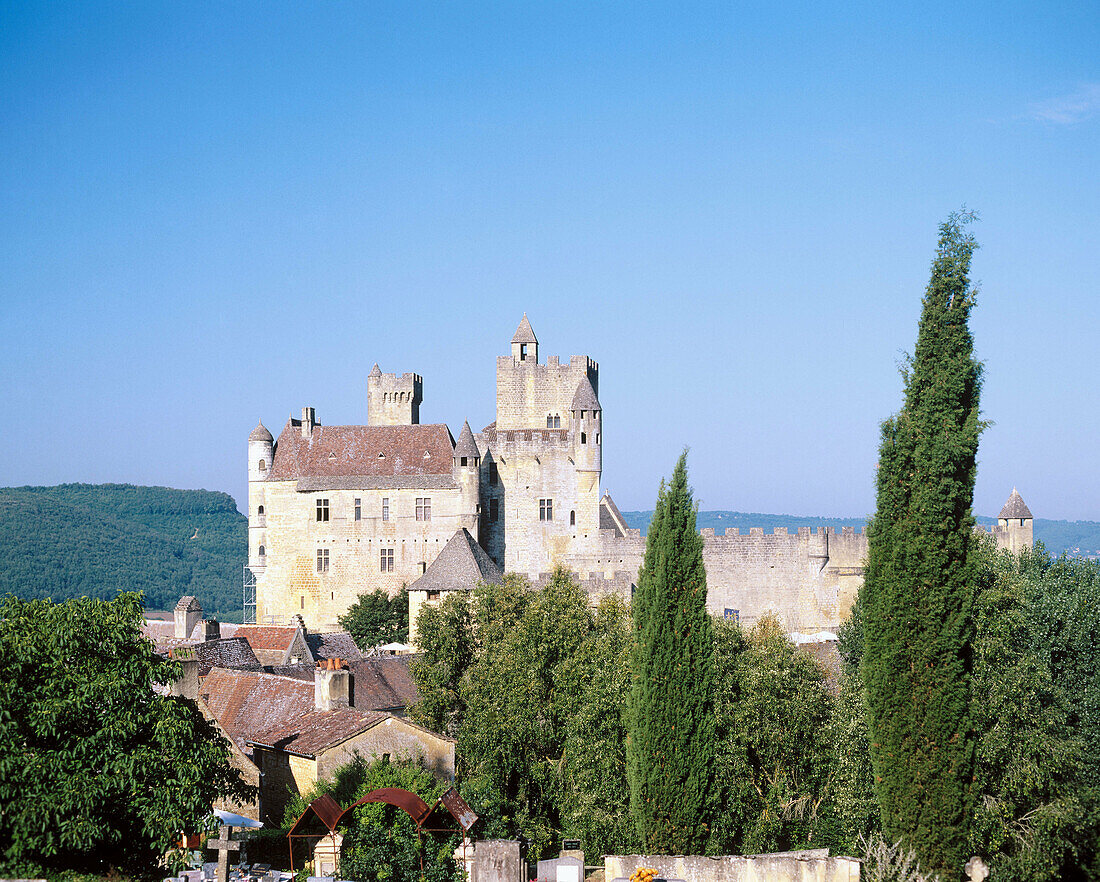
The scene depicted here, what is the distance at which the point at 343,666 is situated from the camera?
116ft

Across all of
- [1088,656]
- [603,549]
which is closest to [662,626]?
[1088,656]

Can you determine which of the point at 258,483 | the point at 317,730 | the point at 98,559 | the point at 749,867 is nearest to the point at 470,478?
the point at 258,483

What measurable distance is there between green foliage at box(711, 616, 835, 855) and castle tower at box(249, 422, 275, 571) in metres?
49.2

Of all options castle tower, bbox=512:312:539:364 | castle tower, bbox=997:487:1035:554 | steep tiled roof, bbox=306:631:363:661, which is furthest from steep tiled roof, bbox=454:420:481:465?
castle tower, bbox=997:487:1035:554

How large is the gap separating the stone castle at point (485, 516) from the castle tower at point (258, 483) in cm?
9

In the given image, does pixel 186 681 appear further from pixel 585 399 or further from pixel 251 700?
pixel 585 399

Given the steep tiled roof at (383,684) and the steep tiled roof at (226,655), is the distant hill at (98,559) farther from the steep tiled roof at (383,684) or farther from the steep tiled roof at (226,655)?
the steep tiled roof at (383,684)

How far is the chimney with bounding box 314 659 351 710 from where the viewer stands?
32.8 meters

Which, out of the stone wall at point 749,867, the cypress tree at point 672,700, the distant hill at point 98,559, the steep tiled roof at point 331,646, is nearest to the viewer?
the stone wall at point 749,867

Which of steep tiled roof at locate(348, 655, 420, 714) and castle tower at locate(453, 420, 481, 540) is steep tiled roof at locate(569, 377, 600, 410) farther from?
steep tiled roof at locate(348, 655, 420, 714)

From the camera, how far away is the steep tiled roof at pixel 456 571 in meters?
52.0

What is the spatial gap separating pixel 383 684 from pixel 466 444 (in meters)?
24.9

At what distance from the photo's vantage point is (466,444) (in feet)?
216

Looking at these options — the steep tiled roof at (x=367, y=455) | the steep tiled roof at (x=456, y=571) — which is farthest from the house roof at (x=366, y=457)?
the steep tiled roof at (x=456, y=571)
